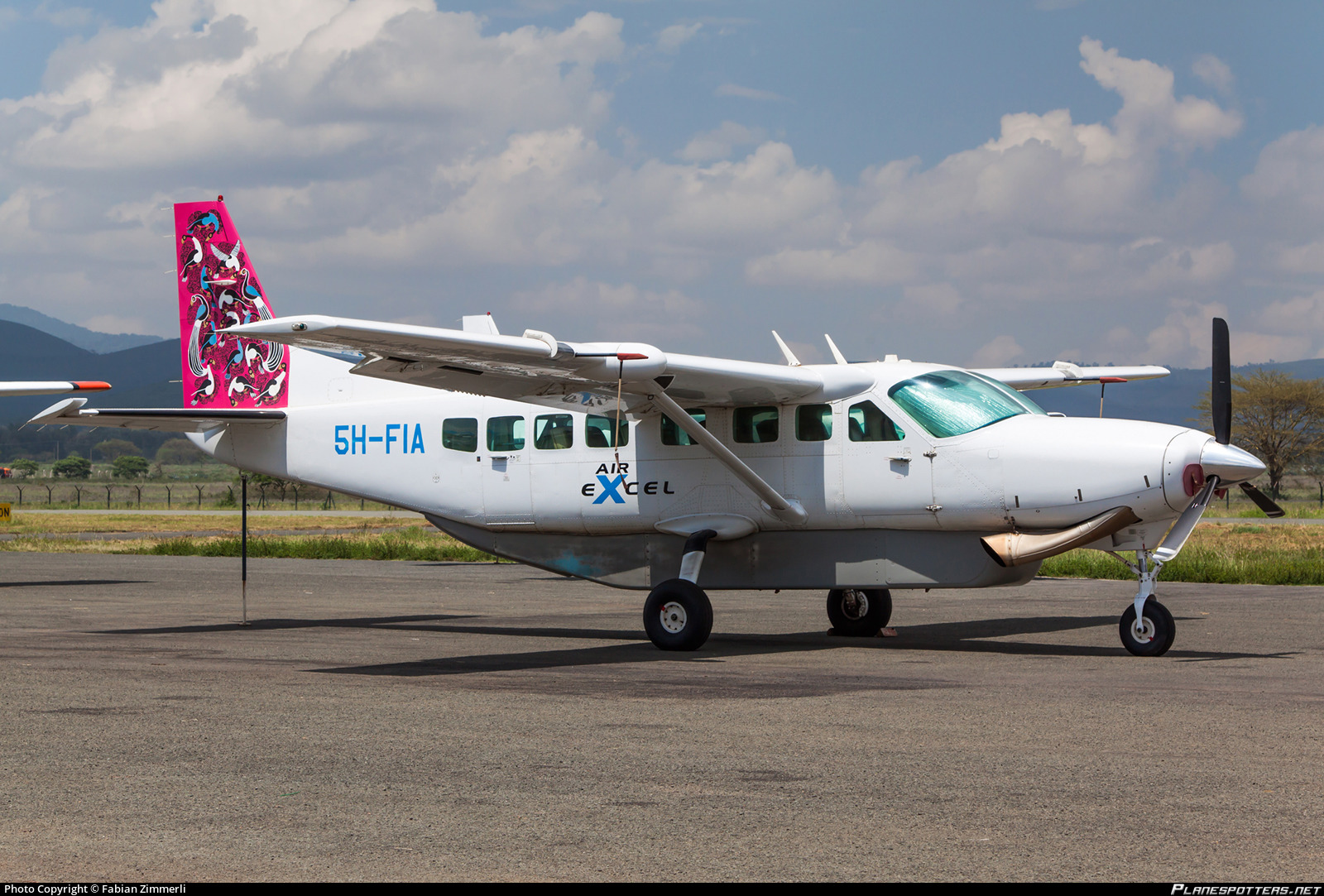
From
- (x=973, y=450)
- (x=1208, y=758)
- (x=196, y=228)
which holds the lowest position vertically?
(x=1208, y=758)

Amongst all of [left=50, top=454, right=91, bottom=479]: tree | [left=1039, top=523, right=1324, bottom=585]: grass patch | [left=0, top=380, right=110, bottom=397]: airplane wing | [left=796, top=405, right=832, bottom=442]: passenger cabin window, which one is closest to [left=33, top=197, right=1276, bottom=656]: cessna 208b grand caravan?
[left=796, top=405, right=832, bottom=442]: passenger cabin window

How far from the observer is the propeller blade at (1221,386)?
530 inches

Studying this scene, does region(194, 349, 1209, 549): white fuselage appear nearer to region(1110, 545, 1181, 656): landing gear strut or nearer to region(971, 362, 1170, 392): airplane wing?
region(1110, 545, 1181, 656): landing gear strut

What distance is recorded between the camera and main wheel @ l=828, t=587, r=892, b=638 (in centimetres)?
1588

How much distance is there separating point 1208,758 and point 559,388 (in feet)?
25.7

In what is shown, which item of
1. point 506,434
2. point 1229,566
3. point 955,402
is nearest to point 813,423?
point 955,402

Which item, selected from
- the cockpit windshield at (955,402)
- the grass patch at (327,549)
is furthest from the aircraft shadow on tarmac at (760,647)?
the grass patch at (327,549)

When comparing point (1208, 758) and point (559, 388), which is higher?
point (559, 388)

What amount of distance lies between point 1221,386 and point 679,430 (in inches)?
226

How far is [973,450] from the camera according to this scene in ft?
45.3

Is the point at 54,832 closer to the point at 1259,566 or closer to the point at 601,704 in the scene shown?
the point at 601,704

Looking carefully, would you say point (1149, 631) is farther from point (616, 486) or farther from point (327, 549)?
point (327, 549)

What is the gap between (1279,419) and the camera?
8850cm
